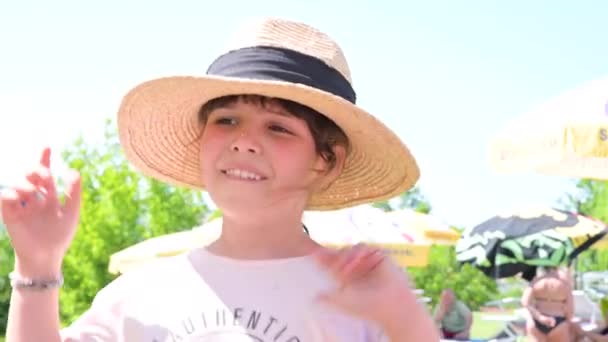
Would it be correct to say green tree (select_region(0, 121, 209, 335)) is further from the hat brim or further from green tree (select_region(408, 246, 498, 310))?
the hat brim

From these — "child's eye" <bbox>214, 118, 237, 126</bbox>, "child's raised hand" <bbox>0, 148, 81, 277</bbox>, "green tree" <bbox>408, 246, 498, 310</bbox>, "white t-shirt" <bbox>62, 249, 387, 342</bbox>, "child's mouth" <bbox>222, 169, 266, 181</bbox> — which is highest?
"child's eye" <bbox>214, 118, 237, 126</bbox>

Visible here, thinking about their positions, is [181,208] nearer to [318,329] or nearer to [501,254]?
[501,254]

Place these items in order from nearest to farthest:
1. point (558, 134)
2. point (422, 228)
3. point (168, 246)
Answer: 1. point (558, 134)
2. point (168, 246)
3. point (422, 228)

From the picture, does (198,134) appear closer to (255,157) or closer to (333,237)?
(255,157)

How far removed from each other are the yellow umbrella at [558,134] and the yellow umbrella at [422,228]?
10.2 feet

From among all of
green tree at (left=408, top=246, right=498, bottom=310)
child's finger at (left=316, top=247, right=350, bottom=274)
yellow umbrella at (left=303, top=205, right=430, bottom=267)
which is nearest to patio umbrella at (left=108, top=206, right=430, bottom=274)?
yellow umbrella at (left=303, top=205, right=430, bottom=267)

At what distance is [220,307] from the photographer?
6.37ft

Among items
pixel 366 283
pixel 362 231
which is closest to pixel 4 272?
pixel 362 231

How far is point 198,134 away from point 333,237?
5861mm

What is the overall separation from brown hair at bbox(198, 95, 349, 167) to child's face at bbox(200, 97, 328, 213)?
0.05ft

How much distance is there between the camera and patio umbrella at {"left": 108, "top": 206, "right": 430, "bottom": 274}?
26.8 feet

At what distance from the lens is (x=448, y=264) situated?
2300 centimetres

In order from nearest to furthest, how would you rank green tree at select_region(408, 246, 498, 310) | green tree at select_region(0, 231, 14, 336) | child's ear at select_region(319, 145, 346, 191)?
child's ear at select_region(319, 145, 346, 191)
green tree at select_region(0, 231, 14, 336)
green tree at select_region(408, 246, 498, 310)

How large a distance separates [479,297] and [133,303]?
21.6 m
